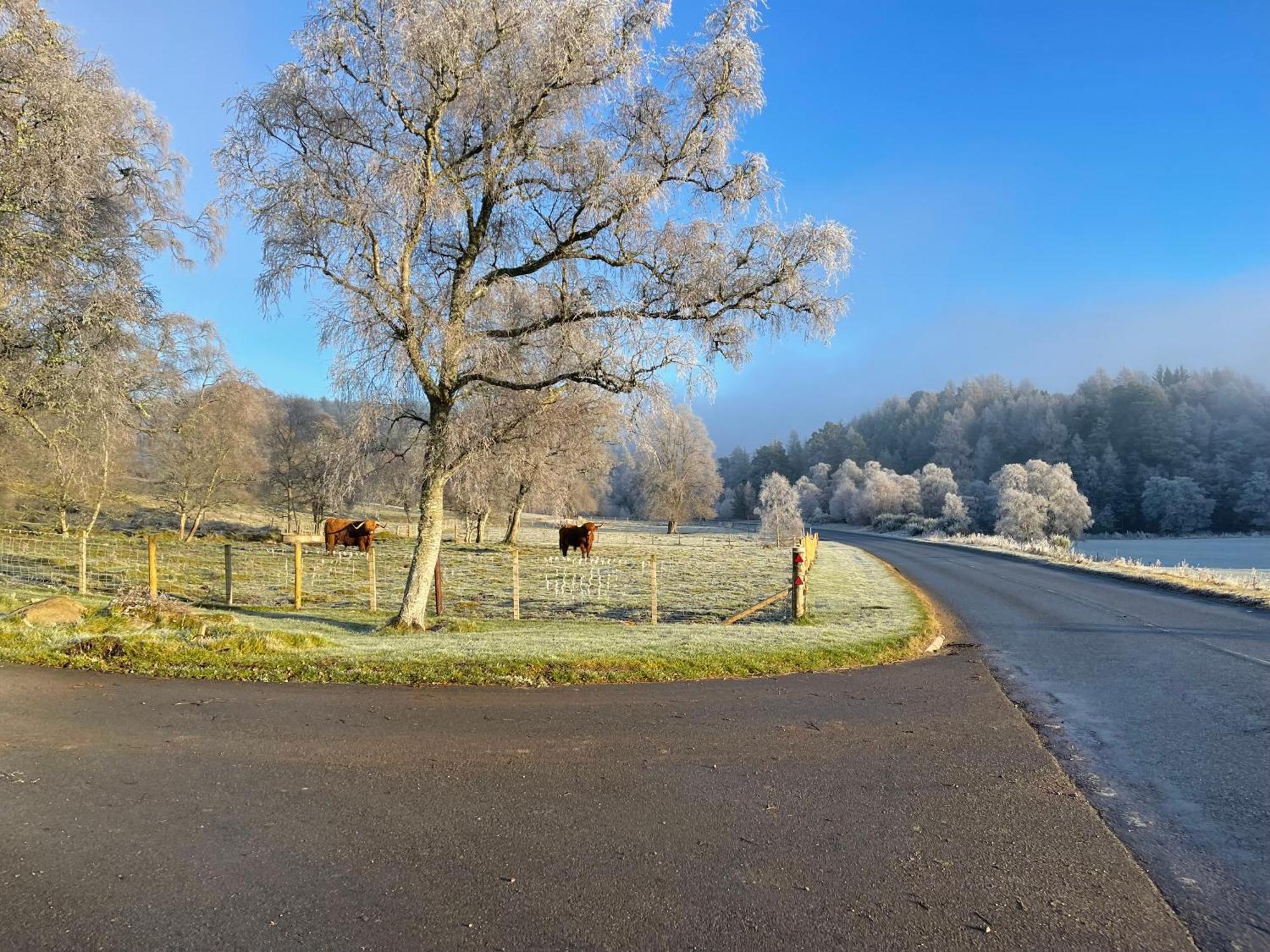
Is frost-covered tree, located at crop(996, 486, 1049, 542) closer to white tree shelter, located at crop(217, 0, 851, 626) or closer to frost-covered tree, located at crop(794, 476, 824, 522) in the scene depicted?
frost-covered tree, located at crop(794, 476, 824, 522)

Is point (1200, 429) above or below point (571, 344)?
above

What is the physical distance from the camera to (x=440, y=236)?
11.7 metres

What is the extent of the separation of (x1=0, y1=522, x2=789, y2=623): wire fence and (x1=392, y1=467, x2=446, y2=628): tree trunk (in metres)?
2.37

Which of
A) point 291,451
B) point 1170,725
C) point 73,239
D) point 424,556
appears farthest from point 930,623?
point 291,451

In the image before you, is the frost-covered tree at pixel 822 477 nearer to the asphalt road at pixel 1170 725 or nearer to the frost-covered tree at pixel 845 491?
the frost-covered tree at pixel 845 491

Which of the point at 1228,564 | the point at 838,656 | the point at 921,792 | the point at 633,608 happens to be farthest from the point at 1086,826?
the point at 1228,564

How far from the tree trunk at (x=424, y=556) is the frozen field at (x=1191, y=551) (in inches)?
1540

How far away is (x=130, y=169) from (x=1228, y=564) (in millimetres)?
55566

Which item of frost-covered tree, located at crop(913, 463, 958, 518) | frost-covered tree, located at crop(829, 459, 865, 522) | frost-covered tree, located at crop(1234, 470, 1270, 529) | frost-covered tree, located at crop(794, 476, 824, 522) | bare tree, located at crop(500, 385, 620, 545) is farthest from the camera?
frost-covered tree, located at crop(794, 476, 824, 522)

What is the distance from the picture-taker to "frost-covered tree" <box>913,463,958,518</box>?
91.8 metres

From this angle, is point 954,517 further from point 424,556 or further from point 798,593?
point 424,556

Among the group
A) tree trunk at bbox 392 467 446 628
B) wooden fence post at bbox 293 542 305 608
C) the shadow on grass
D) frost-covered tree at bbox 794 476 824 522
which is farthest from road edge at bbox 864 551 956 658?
frost-covered tree at bbox 794 476 824 522

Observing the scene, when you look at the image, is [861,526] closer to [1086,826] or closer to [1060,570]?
[1060,570]

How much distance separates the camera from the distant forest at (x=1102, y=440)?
94.0 m
